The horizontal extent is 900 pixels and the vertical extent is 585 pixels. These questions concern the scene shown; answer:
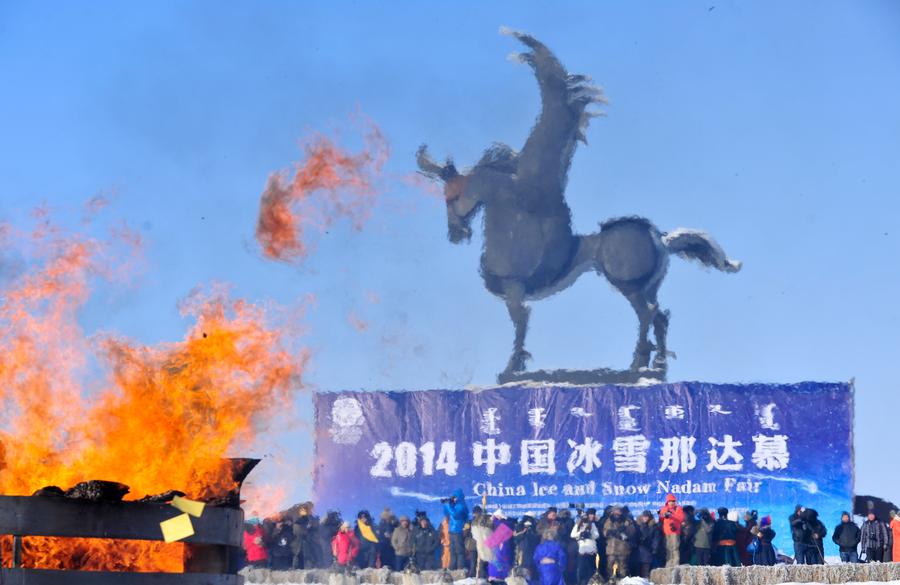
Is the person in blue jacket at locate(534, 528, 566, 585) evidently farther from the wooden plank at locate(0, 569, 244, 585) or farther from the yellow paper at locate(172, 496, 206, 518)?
the yellow paper at locate(172, 496, 206, 518)

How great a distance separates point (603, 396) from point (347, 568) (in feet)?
22.5

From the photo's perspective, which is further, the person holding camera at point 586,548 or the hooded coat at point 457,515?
the hooded coat at point 457,515

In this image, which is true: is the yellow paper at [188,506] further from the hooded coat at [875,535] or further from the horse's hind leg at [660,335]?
the horse's hind leg at [660,335]

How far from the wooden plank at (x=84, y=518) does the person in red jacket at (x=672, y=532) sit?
16.9 meters

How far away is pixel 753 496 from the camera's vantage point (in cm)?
3212

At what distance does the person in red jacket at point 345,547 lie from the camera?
3123cm

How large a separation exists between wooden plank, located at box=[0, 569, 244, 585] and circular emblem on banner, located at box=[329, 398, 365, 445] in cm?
2220

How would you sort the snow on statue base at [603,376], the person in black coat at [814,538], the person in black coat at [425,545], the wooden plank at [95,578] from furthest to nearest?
the snow on statue base at [603,376]
the person in black coat at [425,545]
the person in black coat at [814,538]
the wooden plank at [95,578]

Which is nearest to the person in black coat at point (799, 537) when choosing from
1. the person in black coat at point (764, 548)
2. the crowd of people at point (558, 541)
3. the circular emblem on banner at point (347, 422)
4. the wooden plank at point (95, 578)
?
the crowd of people at point (558, 541)

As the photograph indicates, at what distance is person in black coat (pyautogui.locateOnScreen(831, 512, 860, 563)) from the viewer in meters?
29.2

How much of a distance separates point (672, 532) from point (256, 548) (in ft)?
26.3

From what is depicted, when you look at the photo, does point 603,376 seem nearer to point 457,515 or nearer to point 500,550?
point 457,515

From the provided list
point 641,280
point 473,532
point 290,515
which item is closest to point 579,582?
point 473,532

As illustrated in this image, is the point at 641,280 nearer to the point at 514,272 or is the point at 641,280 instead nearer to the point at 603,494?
the point at 514,272
